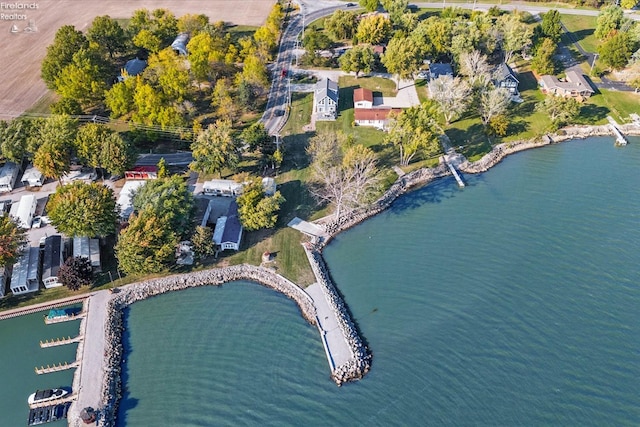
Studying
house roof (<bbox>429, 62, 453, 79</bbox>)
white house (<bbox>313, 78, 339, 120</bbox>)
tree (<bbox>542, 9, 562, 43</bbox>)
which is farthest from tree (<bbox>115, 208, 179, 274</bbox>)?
tree (<bbox>542, 9, 562, 43</bbox>)

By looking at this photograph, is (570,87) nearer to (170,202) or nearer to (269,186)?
(269,186)

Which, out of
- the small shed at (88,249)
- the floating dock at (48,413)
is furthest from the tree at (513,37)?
the floating dock at (48,413)

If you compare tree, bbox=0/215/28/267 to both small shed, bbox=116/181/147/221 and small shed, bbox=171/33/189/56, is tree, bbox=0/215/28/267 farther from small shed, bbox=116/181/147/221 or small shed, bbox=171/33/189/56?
small shed, bbox=171/33/189/56

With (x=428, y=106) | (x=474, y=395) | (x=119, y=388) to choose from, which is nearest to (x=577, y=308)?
Answer: (x=474, y=395)

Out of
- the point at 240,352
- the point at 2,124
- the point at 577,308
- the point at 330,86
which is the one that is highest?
the point at 2,124

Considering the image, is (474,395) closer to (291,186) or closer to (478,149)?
(291,186)

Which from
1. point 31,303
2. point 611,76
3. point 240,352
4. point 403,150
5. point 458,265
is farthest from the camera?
point 611,76
